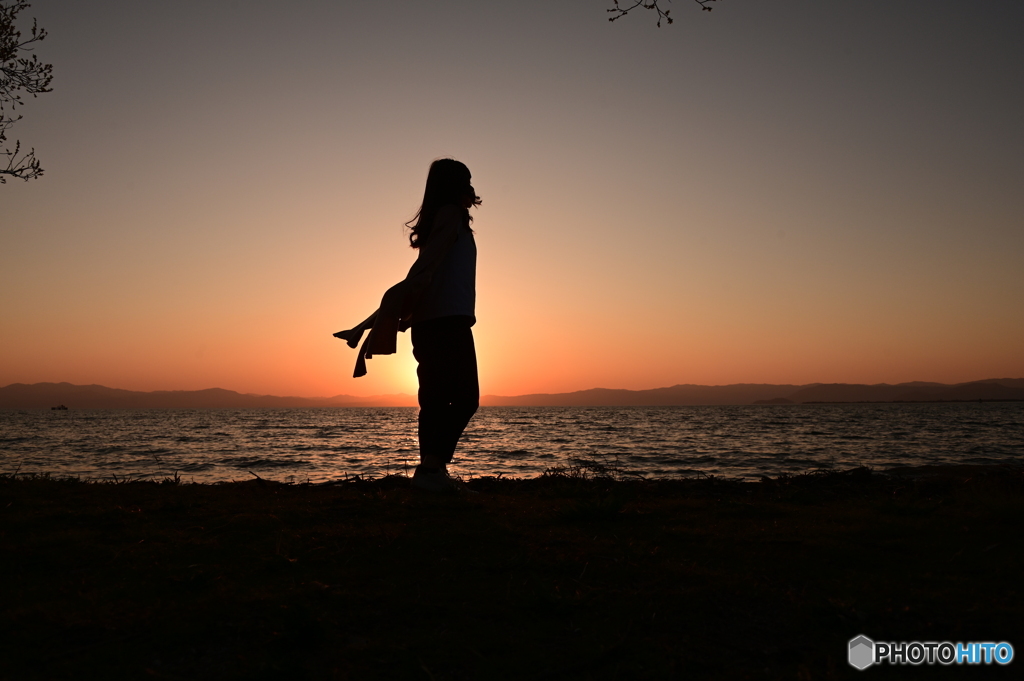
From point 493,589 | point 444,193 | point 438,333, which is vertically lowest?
point 493,589

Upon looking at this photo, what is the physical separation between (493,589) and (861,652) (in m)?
1.25

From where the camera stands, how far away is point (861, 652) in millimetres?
1717

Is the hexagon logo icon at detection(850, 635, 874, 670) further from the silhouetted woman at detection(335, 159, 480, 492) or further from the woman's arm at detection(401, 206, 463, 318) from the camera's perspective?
the woman's arm at detection(401, 206, 463, 318)

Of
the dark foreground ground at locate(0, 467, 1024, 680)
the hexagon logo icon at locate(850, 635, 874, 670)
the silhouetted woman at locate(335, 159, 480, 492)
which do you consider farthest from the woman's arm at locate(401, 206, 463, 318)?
the hexagon logo icon at locate(850, 635, 874, 670)

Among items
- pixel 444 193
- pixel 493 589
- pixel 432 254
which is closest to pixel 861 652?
pixel 493 589

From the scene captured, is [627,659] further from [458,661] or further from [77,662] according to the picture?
[77,662]

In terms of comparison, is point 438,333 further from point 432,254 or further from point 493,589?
point 493,589

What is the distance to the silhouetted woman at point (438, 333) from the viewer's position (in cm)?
497

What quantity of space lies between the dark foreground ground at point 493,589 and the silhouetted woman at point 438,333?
105cm

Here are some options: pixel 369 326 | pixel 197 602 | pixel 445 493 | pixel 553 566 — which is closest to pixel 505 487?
pixel 445 493

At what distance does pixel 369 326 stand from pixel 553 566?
306 cm

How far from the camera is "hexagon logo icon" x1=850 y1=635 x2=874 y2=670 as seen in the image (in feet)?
5.41

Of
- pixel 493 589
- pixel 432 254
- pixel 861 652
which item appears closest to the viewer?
pixel 861 652

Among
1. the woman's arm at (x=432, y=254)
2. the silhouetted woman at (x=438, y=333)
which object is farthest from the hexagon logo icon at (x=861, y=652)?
the woman's arm at (x=432, y=254)
